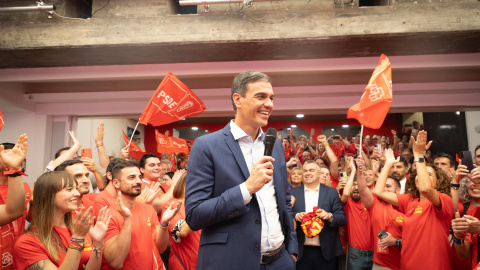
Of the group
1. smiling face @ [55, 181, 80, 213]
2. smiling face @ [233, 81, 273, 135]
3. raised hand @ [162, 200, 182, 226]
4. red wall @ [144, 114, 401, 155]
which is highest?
red wall @ [144, 114, 401, 155]

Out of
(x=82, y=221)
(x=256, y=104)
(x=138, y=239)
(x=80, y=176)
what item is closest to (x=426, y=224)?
(x=256, y=104)

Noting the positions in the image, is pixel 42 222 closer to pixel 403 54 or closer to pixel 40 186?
pixel 40 186

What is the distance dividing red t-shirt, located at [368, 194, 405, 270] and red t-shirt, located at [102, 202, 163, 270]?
242 centimetres

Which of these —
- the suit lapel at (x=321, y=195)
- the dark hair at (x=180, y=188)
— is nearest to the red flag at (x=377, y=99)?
the suit lapel at (x=321, y=195)

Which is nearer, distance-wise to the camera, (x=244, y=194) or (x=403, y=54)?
(x=244, y=194)

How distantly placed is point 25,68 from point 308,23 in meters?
4.60

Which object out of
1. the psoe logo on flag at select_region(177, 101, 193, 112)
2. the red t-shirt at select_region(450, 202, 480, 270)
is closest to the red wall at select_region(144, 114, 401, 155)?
the psoe logo on flag at select_region(177, 101, 193, 112)

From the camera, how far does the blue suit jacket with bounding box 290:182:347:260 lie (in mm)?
4402

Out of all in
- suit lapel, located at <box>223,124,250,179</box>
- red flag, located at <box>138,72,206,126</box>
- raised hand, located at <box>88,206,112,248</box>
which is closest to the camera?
suit lapel, located at <box>223,124,250,179</box>

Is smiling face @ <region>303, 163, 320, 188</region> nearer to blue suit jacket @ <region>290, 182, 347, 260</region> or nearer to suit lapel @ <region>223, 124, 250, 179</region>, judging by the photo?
blue suit jacket @ <region>290, 182, 347, 260</region>

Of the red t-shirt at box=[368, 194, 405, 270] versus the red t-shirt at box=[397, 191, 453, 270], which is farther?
the red t-shirt at box=[368, 194, 405, 270]

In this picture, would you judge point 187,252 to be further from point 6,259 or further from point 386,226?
point 386,226

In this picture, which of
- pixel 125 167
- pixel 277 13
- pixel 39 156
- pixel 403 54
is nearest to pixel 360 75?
pixel 403 54

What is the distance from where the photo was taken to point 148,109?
5.05m
